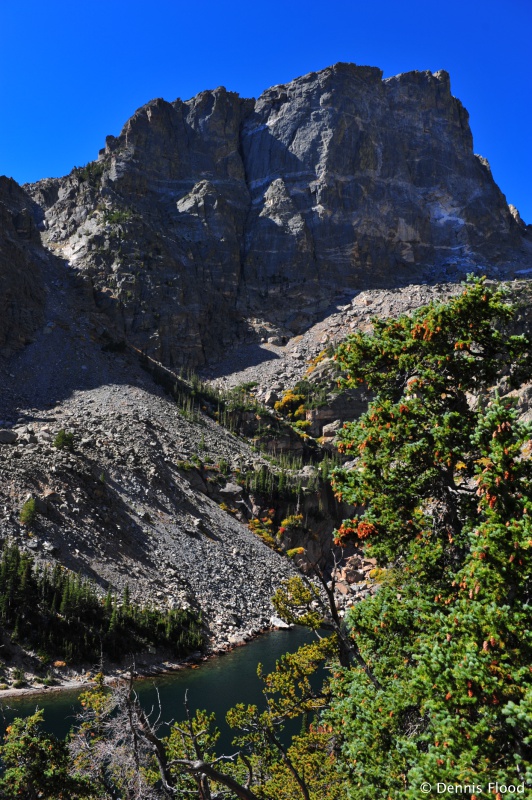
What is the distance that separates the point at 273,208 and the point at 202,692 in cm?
12875

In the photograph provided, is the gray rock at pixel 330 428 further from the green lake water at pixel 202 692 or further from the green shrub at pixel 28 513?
the green shrub at pixel 28 513

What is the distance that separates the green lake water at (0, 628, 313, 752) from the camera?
30078mm

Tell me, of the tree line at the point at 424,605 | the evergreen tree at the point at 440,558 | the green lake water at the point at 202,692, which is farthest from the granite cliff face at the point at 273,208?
the evergreen tree at the point at 440,558

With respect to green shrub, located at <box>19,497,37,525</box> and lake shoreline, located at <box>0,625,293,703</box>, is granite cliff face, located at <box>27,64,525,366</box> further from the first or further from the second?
lake shoreline, located at <box>0,625,293,703</box>

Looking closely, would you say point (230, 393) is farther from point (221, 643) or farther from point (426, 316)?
point (426, 316)

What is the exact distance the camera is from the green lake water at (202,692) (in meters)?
30.1

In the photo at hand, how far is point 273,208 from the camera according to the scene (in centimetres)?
14612

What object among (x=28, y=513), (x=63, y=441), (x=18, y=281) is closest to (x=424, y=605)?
(x=28, y=513)

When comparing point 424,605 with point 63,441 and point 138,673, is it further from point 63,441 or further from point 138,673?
point 63,441

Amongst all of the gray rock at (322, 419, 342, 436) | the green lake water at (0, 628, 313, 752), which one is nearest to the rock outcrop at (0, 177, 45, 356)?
the gray rock at (322, 419, 342, 436)

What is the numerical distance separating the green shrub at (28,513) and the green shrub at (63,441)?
11.6m

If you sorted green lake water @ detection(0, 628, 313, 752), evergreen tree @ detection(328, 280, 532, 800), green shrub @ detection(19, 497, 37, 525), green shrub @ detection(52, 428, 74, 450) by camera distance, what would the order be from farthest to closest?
1. green shrub @ detection(52, 428, 74, 450)
2. green shrub @ detection(19, 497, 37, 525)
3. green lake water @ detection(0, 628, 313, 752)
4. evergreen tree @ detection(328, 280, 532, 800)

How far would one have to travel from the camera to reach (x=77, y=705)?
32594mm

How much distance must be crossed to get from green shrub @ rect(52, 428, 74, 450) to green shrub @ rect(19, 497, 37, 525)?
11.6 m
